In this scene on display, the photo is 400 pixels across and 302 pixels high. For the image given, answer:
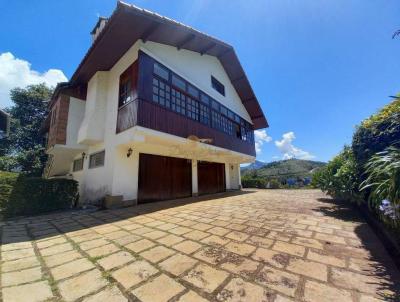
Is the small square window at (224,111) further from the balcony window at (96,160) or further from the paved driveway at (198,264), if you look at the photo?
the paved driveway at (198,264)

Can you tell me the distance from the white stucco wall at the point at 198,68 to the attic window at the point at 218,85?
23 centimetres

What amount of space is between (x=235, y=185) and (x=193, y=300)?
13922mm

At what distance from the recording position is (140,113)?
20.1 ft

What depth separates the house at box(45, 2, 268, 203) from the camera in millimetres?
6438

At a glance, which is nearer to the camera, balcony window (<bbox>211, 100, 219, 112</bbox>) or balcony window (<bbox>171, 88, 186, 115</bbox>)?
balcony window (<bbox>171, 88, 186, 115</bbox>)

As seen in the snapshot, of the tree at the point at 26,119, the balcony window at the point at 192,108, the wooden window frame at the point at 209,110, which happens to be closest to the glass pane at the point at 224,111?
the wooden window frame at the point at 209,110

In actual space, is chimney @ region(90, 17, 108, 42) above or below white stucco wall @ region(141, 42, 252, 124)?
above

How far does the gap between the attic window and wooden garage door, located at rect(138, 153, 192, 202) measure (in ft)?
17.2

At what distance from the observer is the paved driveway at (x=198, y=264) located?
170 centimetres

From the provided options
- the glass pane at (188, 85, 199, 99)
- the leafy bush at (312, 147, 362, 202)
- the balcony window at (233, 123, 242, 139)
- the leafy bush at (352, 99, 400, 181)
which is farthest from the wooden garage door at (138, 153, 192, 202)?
the leafy bush at (352, 99, 400, 181)

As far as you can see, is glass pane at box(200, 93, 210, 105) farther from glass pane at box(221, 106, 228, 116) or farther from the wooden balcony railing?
glass pane at box(221, 106, 228, 116)

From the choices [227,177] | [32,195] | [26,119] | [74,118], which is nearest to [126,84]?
[74,118]

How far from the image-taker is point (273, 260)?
2.31m

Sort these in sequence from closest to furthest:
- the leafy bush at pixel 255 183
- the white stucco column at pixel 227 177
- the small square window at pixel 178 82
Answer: the small square window at pixel 178 82 → the white stucco column at pixel 227 177 → the leafy bush at pixel 255 183
